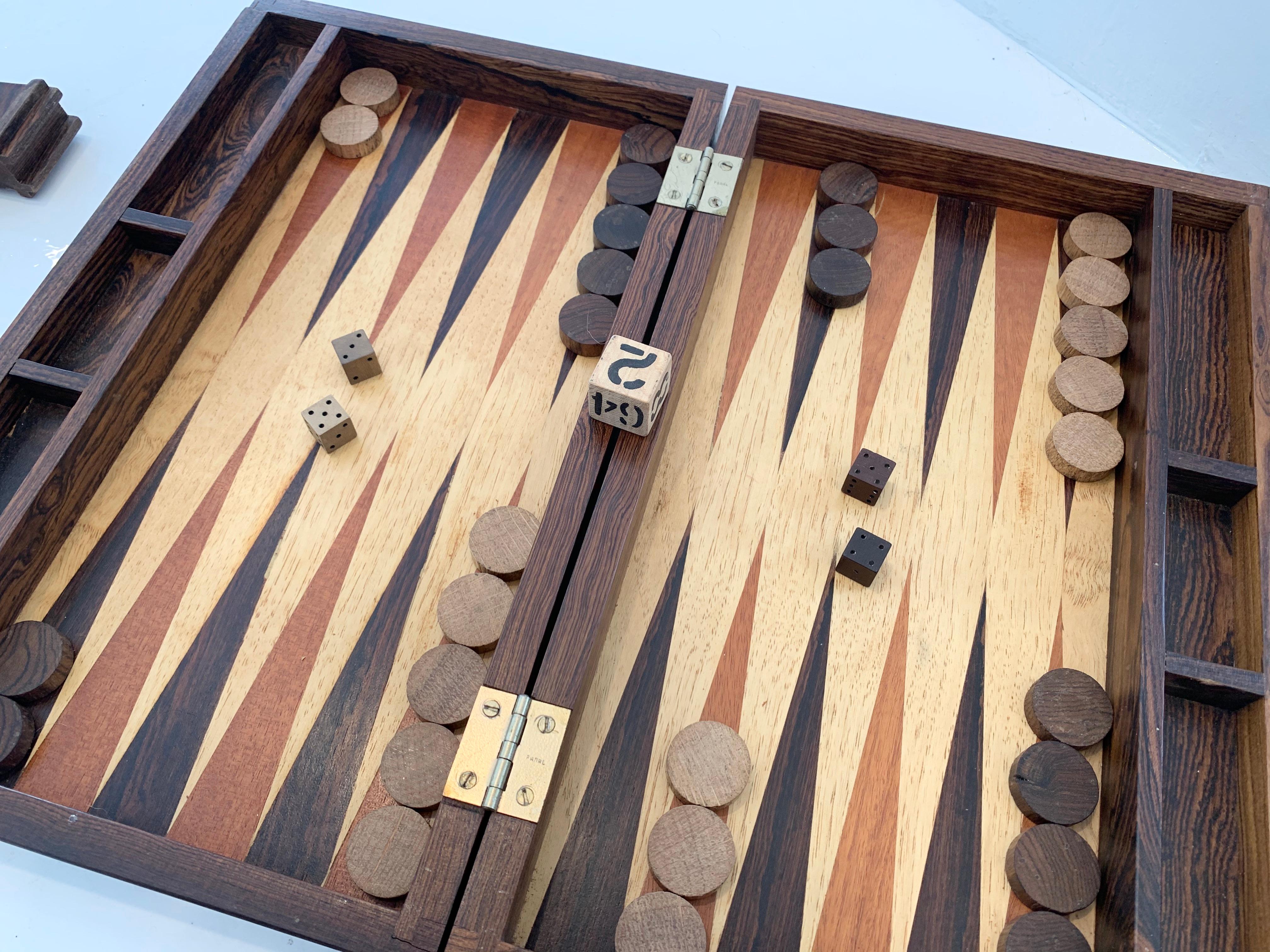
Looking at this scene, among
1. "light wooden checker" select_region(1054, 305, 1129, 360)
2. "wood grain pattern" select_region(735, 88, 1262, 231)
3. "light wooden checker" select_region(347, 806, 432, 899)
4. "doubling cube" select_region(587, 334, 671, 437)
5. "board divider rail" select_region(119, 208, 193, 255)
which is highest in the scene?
"wood grain pattern" select_region(735, 88, 1262, 231)

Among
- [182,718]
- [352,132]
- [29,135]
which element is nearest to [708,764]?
[182,718]

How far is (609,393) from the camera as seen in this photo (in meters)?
1.78

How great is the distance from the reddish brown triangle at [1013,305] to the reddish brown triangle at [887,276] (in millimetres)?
198

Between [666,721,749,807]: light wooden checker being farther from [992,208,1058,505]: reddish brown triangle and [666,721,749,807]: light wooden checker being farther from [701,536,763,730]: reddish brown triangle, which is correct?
[992,208,1058,505]: reddish brown triangle

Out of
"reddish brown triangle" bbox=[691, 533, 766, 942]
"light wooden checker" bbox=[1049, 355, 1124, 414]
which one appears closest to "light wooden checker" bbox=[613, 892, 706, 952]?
"reddish brown triangle" bbox=[691, 533, 766, 942]

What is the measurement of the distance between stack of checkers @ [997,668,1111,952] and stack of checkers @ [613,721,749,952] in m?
0.50

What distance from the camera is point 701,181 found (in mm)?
2156

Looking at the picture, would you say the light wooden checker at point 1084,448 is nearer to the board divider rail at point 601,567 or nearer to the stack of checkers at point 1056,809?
the stack of checkers at point 1056,809

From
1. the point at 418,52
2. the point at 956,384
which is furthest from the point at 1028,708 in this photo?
the point at 418,52

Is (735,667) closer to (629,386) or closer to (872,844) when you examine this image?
(872,844)

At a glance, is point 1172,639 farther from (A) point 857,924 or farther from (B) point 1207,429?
(A) point 857,924

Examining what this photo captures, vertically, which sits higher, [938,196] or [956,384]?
[938,196]

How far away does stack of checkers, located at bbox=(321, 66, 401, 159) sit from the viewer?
243 cm

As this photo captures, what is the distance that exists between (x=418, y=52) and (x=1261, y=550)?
7.33 ft
